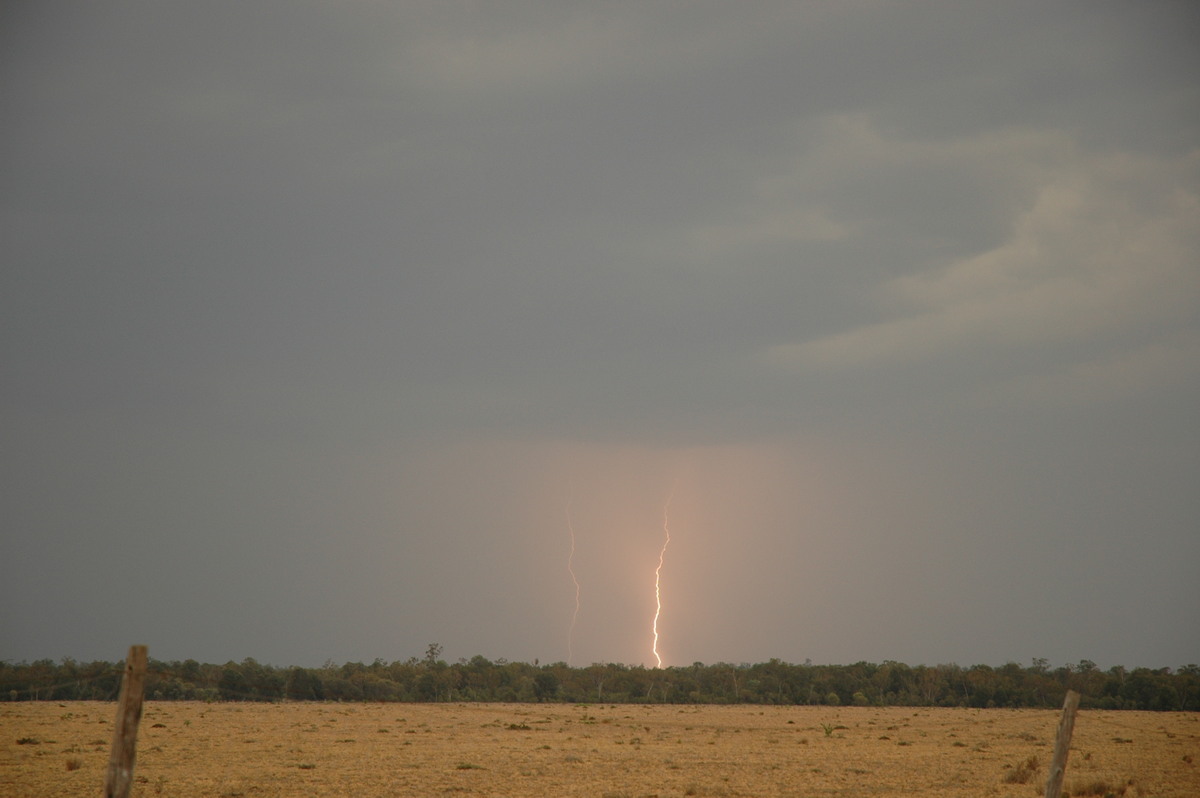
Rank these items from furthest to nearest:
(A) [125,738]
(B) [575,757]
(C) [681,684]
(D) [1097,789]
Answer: (C) [681,684] < (B) [575,757] < (D) [1097,789] < (A) [125,738]

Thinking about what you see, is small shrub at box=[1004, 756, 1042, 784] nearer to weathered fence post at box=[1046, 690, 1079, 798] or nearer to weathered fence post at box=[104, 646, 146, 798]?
weathered fence post at box=[1046, 690, 1079, 798]

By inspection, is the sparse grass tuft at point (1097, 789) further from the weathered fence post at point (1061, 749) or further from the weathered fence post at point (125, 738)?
the weathered fence post at point (125, 738)

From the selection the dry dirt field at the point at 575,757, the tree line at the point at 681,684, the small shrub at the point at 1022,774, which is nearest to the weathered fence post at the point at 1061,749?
the dry dirt field at the point at 575,757

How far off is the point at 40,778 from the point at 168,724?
854 inches

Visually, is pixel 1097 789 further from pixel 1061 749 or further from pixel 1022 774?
pixel 1061 749

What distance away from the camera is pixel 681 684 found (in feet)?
297

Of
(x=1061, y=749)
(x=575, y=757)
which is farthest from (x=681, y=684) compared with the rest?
(x=1061, y=749)

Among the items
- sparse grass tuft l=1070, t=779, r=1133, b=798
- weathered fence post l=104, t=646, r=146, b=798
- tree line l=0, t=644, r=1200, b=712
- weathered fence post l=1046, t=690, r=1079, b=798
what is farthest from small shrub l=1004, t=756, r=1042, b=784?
tree line l=0, t=644, r=1200, b=712

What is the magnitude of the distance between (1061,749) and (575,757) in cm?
1826

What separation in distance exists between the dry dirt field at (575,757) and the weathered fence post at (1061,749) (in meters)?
8.47

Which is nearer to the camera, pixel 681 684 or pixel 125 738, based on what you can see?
pixel 125 738

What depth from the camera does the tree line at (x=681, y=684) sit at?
75.6 m

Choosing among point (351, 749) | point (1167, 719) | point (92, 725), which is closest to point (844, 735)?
point (351, 749)

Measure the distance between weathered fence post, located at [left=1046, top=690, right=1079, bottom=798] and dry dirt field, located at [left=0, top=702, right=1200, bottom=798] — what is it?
8470mm
